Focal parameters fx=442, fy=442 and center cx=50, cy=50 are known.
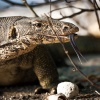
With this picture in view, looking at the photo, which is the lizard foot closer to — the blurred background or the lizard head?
the lizard head

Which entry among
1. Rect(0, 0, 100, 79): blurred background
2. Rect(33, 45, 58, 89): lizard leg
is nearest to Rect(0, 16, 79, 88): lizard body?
Rect(33, 45, 58, 89): lizard leg

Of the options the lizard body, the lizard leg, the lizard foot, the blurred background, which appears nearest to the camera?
the lizard body

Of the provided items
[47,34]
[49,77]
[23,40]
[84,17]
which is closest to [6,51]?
[23,40]

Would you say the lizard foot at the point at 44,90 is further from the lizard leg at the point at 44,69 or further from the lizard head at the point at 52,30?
the lizard head at the point at 52,30

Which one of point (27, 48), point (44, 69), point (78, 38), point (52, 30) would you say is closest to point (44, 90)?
point (44, 69)

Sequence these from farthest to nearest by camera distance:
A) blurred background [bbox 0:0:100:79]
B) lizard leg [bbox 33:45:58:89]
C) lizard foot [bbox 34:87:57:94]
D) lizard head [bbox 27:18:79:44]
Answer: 1. blurred background [bbox 0:0:100:79]
2. lizard leg [bbox 33:45:58:89]
3. lizard foot [bbox 34:87:57:94]
4. lizard head [bbox 27:18:79:44]

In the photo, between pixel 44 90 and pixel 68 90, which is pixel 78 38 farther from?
pixel 68 90

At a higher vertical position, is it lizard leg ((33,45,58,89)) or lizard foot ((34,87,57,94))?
lizard leg ((33,45,58,89))

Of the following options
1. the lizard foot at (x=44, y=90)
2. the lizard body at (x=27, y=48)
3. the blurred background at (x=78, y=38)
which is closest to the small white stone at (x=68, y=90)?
the lizard foot at (x=44, y=90)
